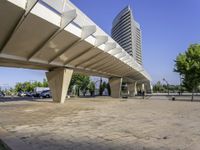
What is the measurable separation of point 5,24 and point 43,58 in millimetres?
9091

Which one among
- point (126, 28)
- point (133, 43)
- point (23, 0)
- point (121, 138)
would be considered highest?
point (126, 28)

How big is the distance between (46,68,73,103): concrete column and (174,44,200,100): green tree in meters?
15.3

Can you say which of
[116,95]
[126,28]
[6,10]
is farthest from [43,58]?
[126,28]

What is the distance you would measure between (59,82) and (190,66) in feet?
56.9

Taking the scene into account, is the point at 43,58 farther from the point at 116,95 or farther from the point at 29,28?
the point at 116,95

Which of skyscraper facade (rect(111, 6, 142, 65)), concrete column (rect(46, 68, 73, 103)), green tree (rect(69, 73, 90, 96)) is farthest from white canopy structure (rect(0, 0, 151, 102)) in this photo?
skyscraper facade (rect(111, 6, 142, 65))

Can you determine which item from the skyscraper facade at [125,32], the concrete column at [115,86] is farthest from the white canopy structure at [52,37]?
the skyscraper facade at [125,32]

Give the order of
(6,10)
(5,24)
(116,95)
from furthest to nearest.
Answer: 1. (116,95)
2. (5,24)
3. (6,10)

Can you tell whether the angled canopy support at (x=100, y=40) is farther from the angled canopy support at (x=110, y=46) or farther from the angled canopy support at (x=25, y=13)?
the angled canopy support at (x=25, y=13)

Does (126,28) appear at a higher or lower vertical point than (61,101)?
higher

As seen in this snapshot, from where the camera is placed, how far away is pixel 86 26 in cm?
1745

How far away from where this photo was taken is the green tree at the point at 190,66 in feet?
92.2

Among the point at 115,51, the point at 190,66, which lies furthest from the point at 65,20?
the point at 190,66

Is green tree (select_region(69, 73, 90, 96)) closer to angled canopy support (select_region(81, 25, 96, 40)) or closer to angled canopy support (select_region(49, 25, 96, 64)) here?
angled canopy support (select_region(49, 25, 96, 64))
